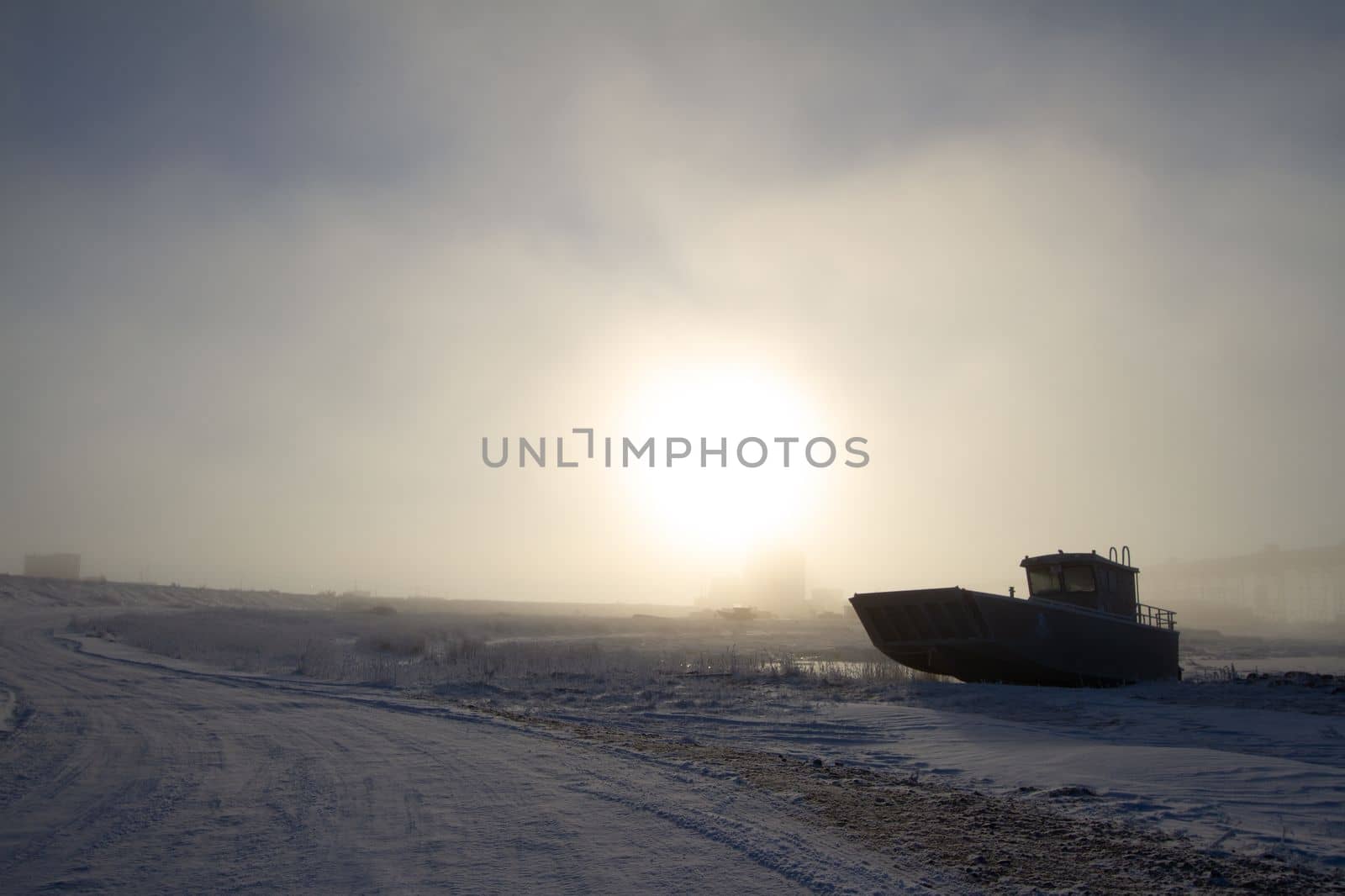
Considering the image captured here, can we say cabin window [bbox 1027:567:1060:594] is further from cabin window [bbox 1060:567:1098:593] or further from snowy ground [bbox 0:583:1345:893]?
snowy ground [bbox 0:583:1345:893]

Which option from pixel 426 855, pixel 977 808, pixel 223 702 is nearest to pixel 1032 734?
pixel 977 808

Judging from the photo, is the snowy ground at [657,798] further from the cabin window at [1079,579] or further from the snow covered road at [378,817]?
the cabin window at [1079,579]

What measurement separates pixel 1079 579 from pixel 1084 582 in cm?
18

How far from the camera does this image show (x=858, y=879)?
6.50 meters

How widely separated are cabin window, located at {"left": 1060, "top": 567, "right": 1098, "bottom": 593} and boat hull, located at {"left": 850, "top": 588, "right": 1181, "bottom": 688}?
1.72m

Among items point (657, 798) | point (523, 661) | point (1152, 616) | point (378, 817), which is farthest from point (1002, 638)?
point (378, 817)

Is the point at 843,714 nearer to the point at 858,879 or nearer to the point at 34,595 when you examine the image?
the point at 858,879

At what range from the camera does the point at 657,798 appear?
927cm

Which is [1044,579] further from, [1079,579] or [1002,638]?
[1002,638]

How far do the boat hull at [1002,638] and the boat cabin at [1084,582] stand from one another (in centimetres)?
140

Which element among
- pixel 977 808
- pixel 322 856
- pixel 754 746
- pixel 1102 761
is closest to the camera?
pixel 322 856

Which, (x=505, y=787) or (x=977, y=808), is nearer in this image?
(x=977, y=808)

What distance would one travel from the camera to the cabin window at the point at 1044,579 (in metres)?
30.0

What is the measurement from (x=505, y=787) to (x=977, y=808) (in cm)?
535
